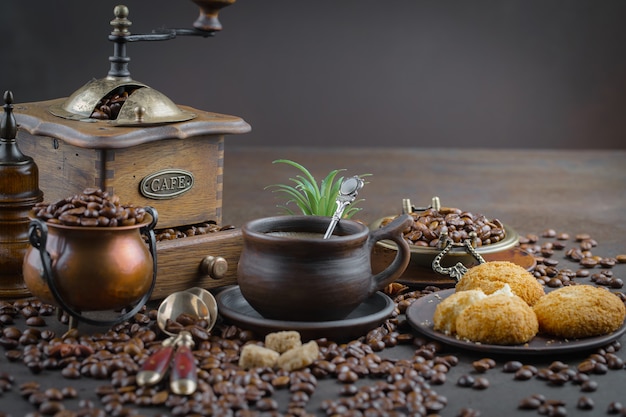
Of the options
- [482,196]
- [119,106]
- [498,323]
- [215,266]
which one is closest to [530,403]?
[498,323]

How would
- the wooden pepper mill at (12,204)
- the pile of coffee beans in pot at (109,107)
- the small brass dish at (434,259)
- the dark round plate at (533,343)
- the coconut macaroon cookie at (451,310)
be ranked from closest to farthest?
the dark round plate at (533,343)
the coconut macaroon cookie at (451,310)
the wooden pepper mill at (12,204)
the small brass dish at (434,259)
the pile of coffee beans in pot at (109,107)

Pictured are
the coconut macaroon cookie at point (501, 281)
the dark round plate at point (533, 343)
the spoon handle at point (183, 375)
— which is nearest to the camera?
the spoon handle at point (183, 375)

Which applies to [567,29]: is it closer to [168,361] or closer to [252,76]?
[252,76]

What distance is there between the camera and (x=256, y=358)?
1814 mm

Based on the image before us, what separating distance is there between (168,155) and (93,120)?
237 millimetres

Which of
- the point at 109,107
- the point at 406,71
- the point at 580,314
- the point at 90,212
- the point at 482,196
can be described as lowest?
the point at 482,196

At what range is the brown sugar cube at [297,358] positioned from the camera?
181 cm

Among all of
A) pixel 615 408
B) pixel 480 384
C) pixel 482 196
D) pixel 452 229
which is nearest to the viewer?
pixel 615 408

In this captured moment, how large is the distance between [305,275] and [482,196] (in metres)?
2.61

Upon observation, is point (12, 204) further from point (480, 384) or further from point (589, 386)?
point (589, 386)

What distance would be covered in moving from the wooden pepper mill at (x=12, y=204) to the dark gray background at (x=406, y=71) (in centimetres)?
419

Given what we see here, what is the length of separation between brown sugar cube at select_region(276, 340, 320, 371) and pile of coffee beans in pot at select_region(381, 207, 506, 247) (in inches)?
30.9

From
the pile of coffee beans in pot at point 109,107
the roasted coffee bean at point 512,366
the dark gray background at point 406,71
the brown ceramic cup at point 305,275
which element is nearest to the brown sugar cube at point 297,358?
the brown ceramic cup at point 305,275

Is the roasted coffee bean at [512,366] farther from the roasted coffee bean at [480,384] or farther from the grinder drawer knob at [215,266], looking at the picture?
the grinder drawer knob at [215,266]
